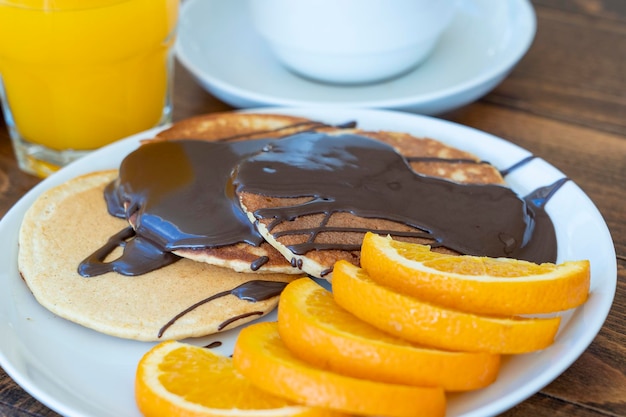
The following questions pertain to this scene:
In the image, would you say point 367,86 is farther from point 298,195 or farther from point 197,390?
point 197,390

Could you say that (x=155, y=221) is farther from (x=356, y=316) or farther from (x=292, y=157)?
(x=356, y=316)

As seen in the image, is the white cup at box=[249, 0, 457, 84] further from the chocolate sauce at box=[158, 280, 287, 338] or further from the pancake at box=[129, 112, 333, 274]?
the chocolate sauce at box=[158, 280, 287, 338]

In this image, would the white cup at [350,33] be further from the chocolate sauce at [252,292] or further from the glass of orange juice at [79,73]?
the chocolate sauce at [252,292]

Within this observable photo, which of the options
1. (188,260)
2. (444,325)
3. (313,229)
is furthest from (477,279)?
(188,260)

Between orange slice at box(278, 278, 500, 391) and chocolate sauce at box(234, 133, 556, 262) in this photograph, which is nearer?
orange slice at box(278, 278, 500, 391)

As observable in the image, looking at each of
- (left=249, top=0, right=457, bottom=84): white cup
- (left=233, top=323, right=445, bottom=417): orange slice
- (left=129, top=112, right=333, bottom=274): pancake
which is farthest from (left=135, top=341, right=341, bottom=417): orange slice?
(left=249, top=0, right=457, bottom=84): white cup

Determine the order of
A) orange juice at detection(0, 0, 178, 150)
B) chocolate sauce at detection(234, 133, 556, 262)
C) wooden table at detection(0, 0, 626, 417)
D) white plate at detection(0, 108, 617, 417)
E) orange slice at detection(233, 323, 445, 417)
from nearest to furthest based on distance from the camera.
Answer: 1. orange slice at detection(233, 323, 445, 417)
2. white plate at detection(0, 108, 617, 417)
3. wooden table at detection(0, 0, 626, 417)
4. chocolate sauce at detection(234, 133, 556, 262)
5. orange juice at detection(0, 0, 178, 150)
